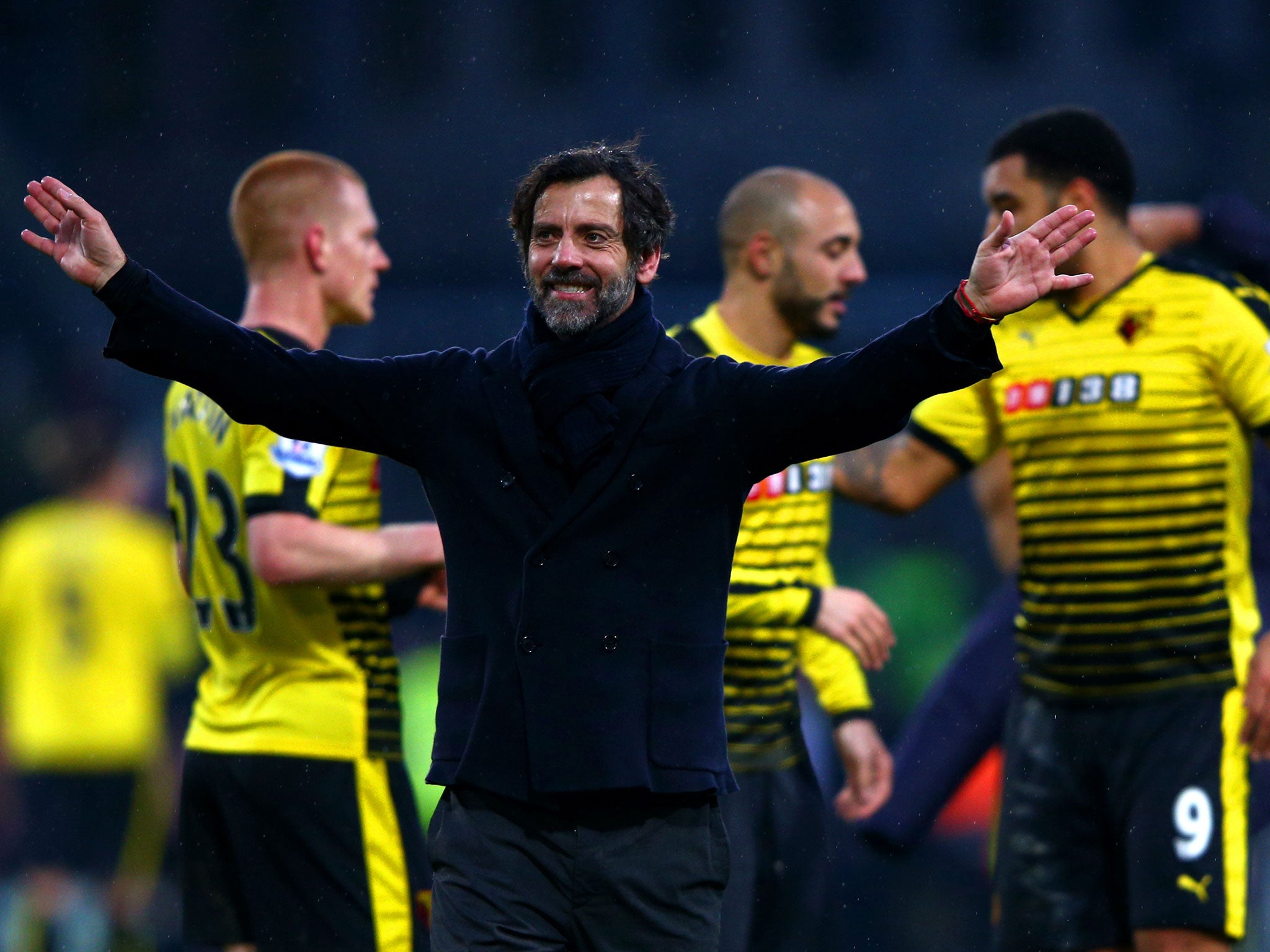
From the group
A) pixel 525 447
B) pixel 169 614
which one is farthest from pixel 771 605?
pixel 169 614

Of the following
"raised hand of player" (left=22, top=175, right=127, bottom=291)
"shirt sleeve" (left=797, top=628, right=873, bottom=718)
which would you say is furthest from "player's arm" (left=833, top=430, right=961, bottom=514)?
"raised hand of player" (left=22, top=175, right=127, bottom=291)

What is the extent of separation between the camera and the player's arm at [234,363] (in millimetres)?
2904

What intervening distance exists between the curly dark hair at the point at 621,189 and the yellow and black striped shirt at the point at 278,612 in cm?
125

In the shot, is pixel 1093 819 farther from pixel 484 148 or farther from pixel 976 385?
pixel 484 148

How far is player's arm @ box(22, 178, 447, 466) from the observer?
2.90 meters

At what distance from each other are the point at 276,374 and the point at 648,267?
0.66 meters

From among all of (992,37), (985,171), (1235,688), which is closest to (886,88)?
(992,37)

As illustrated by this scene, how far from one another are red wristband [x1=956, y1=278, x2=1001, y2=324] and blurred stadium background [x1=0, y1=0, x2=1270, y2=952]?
8126 millimetres

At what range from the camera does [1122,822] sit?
439 centimetres

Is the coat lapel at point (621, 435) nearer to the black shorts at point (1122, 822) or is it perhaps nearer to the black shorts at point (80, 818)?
the black shorts at point (1122, 822)

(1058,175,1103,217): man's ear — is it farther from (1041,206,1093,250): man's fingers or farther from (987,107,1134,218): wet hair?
(1041,206,1093,250): man's fingers

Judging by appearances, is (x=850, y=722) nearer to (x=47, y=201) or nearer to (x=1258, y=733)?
(x=1258, y=733)

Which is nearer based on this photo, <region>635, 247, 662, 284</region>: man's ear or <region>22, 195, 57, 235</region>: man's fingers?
<region>22, 195, 57, 235</region>: man's fingers

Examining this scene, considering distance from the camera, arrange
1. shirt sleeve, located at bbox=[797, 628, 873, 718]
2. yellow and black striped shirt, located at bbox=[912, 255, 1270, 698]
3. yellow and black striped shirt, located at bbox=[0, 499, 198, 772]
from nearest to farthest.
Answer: yellow and black striped shirt, located at bbox=[912, 255, 1270, 698] → shirt sleeve, located at bbox=[797, 628, 873, 718] → yellow and black striped shirt, located at bbox=[0, 499, 198, 772]
